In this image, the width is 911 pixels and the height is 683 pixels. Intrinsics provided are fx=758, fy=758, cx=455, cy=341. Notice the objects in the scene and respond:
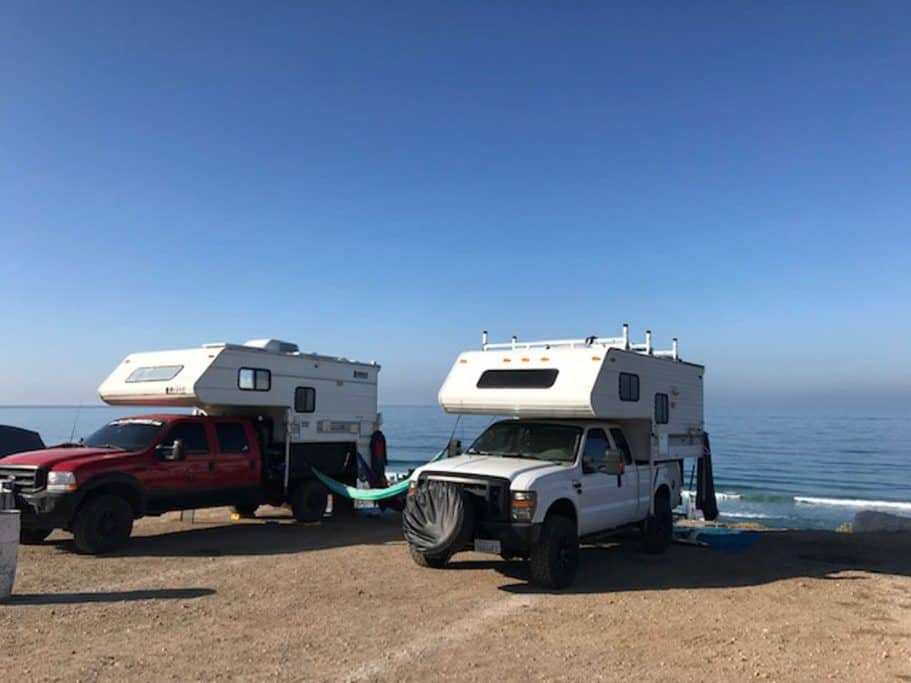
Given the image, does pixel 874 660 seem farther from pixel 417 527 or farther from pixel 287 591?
pixel 287 591

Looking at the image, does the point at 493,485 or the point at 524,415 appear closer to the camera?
the point at 493,485

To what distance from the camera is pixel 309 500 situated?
1325cm

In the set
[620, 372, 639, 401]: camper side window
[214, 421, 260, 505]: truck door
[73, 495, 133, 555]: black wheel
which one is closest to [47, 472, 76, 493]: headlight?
[73, 495, 133, 555]: black wheel

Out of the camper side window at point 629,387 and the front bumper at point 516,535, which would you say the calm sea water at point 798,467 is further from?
the front bumper at point 516,535

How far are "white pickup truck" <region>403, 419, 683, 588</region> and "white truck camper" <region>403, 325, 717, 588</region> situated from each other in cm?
1

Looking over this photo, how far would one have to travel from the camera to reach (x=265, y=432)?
42.9 feet

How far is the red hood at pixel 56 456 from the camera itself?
989 centimetres

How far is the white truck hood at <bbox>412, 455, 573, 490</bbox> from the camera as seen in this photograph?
8.27 metres

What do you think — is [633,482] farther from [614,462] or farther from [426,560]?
[426,560]

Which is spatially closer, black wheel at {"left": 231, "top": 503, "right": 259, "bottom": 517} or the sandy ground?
the sandy ground

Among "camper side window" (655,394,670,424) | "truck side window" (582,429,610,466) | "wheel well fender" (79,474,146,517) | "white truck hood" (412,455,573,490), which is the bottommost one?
"wheel well fender" (79,474,146,517)

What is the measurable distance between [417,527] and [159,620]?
281cm

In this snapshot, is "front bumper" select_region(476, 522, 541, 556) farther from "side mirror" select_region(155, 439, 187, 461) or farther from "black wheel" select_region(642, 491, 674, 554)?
"side mirror" select_region(155, 439, 187, 461)

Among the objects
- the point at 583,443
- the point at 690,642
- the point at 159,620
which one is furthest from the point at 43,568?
the point at 690,642
